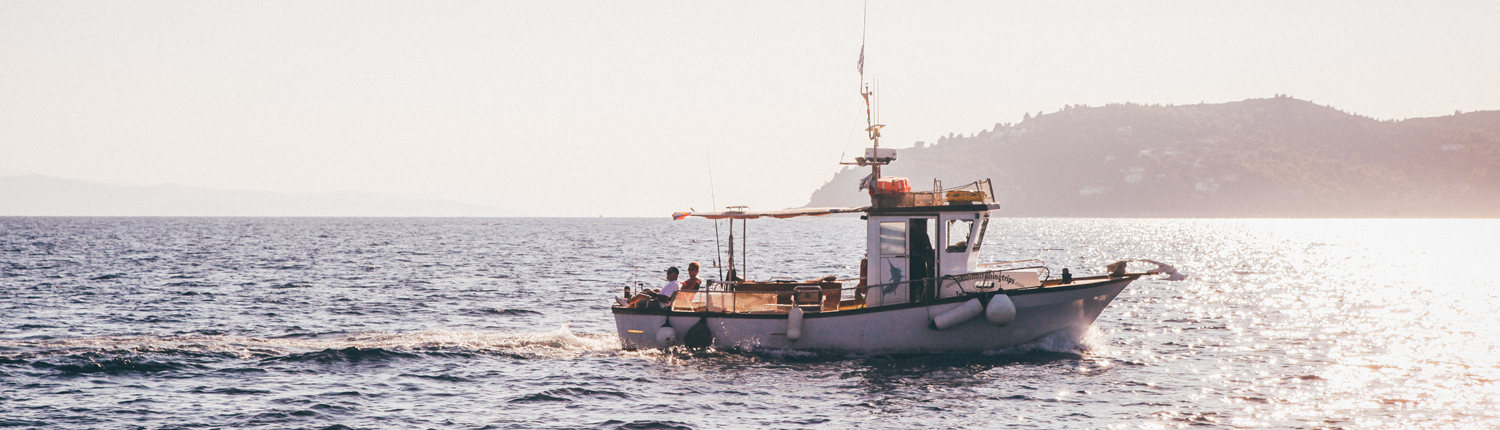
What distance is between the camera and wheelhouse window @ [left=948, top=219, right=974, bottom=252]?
18391 millimetres

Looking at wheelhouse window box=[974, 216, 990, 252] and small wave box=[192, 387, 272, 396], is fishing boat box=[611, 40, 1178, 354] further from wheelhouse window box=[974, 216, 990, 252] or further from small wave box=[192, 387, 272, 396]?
small wave box=[192, 387, 272, 396]

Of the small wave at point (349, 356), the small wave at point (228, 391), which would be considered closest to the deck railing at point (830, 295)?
the small wave at point (349, 356)

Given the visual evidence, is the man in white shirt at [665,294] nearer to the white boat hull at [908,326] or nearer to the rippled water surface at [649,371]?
the white boat hull at [908,326]

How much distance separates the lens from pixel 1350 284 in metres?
43.3

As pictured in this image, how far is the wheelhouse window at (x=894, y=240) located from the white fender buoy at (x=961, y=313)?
5.04 ft

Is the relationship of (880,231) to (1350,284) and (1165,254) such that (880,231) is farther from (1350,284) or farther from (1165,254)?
(1165,254)

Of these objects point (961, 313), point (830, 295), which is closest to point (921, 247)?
point (961, 313)

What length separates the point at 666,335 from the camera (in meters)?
19.0

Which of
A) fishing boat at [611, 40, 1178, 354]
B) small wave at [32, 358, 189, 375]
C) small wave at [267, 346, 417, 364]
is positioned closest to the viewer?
small wave at [32, 358, 189, 375]

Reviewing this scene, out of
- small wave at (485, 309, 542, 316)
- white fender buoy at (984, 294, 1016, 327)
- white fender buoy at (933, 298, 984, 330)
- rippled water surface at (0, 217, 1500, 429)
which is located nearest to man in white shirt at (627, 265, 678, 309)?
rippled water surface at (0, 217, 1500, 429)

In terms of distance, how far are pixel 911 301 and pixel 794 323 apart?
2203 mm

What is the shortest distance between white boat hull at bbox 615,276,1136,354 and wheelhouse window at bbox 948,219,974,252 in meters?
1.11

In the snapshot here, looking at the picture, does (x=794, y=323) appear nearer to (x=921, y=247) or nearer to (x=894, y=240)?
(x=894, y=240)

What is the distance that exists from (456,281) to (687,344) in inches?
975
